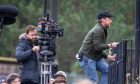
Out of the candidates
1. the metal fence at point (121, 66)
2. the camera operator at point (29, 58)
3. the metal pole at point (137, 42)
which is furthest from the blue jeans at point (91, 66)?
the camera operator at point (29, 58)

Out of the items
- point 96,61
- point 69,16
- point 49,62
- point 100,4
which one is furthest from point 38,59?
point 69,16

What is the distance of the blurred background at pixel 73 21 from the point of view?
1407 inches

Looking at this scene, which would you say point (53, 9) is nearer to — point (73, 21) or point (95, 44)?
point (95, 44)

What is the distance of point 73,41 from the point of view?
40.2 m

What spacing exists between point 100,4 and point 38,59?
22651 millimetres

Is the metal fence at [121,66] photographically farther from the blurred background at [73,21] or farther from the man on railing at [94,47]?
the blurred background at [73,21]

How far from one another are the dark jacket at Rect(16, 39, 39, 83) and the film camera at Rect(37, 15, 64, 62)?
50 centimetres

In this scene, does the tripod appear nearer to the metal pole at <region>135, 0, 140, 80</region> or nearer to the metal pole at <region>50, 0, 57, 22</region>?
the metal pole at <region>135, 0, 140, 80</region>

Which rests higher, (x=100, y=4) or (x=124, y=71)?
(x=100, y=4)

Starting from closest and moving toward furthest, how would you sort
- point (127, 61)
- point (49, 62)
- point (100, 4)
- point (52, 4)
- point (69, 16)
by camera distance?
point (49, 62)
point (127, 61)
point (52, 4)
point (100, 4)
point (69, 16)

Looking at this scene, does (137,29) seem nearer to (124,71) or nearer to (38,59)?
(124,71)

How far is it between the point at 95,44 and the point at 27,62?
121cm

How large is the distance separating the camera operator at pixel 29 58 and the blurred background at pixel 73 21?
1979 cm

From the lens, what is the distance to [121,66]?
13.7m
